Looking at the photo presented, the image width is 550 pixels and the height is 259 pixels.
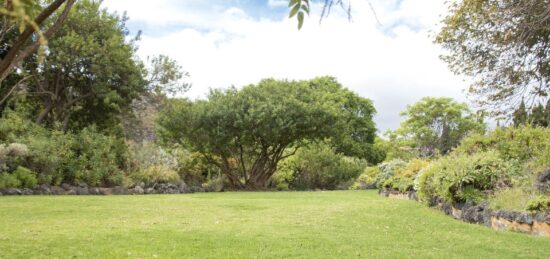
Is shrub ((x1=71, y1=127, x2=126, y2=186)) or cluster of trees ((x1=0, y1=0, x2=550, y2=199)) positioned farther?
shrub ((x1=71, y1=127, x2=126, y2=186))

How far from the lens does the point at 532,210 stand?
7.79 meters

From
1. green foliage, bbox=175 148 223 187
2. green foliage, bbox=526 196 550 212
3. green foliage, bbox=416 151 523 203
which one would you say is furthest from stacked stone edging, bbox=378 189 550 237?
green foliage, bbox=175 148 223 187

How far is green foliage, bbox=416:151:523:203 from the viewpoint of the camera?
32.8 feet

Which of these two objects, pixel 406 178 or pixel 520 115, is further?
pixel 406 178

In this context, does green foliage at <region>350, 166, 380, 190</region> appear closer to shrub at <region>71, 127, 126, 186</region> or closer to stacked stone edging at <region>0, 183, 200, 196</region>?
stacked stone edging at <region>0, 183, 200, 196</region>

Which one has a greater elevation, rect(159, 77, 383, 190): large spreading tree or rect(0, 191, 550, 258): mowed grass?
rect(159, 77, 383, 190): large spreading tree

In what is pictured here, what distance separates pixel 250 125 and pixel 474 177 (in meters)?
11.4

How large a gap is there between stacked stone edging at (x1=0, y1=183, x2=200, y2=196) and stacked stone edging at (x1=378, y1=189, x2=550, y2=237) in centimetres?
1035

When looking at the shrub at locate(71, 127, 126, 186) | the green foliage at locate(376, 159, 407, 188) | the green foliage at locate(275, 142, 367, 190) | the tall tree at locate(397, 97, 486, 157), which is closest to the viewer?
the shrub at locate(71, 127, 126, 186)

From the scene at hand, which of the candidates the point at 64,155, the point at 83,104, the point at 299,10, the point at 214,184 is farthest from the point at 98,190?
the point at 299,10

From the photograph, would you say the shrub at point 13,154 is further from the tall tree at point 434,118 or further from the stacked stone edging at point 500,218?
the tall tree at point 434,118

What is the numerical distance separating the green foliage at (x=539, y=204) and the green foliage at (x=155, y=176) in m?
13.5

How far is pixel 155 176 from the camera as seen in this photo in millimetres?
18156

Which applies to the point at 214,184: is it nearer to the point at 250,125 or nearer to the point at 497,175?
the point at 250,125
